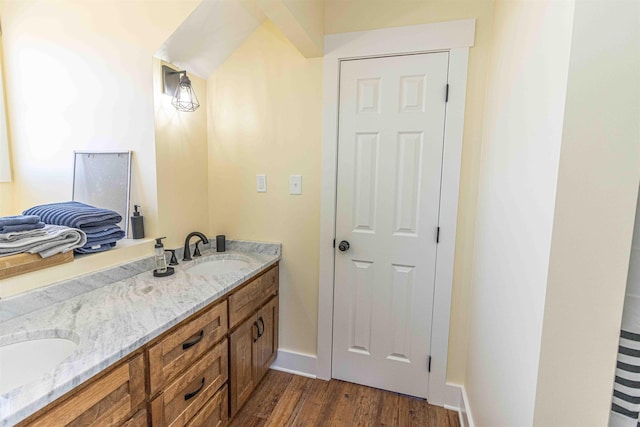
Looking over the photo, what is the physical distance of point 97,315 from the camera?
3.75 feet

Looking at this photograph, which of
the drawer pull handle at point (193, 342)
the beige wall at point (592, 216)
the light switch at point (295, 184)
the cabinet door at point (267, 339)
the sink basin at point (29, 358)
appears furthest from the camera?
the light switch at point (295, 184)

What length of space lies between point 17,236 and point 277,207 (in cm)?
125

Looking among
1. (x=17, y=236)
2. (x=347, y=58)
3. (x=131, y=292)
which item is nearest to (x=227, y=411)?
(x=131, y=292)

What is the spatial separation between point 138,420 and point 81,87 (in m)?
1.79

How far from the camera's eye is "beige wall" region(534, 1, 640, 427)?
0.71 m

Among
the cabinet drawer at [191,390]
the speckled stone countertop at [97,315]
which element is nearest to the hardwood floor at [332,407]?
the cabinet drawer at [191,390]

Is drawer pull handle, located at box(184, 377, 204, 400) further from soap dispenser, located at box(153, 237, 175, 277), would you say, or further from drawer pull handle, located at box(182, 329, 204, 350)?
soap dispenser, located at box(153, 237, 175, 277)

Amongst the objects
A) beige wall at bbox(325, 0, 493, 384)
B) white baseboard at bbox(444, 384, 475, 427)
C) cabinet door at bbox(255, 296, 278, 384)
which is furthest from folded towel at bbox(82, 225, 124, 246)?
white baseboard at bbox(444, 384, 475, 427)

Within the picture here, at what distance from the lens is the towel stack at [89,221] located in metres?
1.41

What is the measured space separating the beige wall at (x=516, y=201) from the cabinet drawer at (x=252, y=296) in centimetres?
120

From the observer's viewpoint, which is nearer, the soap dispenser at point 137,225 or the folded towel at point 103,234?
the folded towel at point 103,234

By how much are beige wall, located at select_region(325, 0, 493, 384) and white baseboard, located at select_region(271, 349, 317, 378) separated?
2.89 feet

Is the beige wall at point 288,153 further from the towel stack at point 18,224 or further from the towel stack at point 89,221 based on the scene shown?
the towel stack at point 18,224

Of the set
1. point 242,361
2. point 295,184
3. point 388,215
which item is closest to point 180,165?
point 295,184
